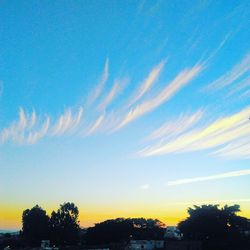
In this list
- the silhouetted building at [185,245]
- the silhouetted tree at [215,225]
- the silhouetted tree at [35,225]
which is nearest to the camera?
the silhouetted building at [185,245]

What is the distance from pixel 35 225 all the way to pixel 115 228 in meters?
24.4

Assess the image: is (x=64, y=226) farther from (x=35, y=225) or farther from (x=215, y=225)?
(x=215, y=225)

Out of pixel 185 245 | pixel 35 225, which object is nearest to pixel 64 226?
pixel 35 225

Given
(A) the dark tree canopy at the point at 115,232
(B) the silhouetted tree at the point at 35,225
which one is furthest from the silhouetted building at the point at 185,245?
(B) the silhouetted tree at the point at 35,225

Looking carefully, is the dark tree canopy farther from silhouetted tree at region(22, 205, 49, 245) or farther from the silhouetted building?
the silhouetted building

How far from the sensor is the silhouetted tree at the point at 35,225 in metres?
105

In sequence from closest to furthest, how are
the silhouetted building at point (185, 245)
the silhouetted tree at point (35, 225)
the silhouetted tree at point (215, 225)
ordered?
the silhouetted building at point (185, 245)
the silhouetted tree at point (215, 225)
the silhouetted tree at point (35, 225)

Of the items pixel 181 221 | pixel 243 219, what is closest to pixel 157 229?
pixel 181 221

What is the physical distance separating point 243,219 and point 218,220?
6.60 m

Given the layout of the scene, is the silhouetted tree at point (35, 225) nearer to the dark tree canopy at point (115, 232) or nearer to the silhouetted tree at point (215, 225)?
the dark tree canopy at point (115, 232)

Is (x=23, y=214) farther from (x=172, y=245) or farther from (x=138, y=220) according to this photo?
(x=172, y=245)

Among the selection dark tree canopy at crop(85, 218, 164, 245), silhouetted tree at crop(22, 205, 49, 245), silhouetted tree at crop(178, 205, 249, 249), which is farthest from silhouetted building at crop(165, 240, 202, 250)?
silhouetted tree at crop(22, 205, 49, 245)

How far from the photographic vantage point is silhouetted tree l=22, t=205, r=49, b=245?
344 feet

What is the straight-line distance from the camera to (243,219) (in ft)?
264
